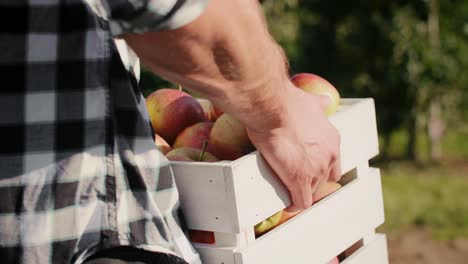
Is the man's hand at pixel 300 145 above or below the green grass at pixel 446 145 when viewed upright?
above

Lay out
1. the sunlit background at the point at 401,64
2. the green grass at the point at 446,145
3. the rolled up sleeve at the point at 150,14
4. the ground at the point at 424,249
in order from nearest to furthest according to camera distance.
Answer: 1. the rolled up sleeve at the point at 150,14
2. the ground at the point at 424,249
3. the sunlit background at the point at 401,64
4. the green grass at the point at 446,145

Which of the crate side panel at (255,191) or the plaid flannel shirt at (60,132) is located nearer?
the plaid flannel shirt at (60,132)

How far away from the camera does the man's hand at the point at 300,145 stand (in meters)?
1.52

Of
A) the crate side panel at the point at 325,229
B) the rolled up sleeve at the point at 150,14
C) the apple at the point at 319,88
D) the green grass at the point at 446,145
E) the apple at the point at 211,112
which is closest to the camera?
the rolled up sleeve at the point at 150,14

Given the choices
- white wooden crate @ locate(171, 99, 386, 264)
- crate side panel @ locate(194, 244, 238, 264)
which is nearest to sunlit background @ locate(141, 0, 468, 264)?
white wooden crate @ locate(171, 99, 386, 264)

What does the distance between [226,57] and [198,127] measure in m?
0.59

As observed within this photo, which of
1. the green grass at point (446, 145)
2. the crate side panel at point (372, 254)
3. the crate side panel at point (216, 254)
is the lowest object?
the green grass at point (446, 145)

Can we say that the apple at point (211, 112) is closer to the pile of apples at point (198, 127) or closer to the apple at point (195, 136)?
the pile of apples at point (198, 127)

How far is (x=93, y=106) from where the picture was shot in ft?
4.10

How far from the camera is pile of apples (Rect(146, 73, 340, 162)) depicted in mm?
1721

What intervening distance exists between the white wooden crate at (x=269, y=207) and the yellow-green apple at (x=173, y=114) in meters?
0.35

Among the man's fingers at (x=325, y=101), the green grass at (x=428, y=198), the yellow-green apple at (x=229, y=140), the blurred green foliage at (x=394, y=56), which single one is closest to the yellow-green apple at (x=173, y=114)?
the yellow-green apple at (x=229, y=140)

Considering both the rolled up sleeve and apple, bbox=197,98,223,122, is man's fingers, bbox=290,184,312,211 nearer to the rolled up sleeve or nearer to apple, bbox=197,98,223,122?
apple, bbox=197,98,223,122

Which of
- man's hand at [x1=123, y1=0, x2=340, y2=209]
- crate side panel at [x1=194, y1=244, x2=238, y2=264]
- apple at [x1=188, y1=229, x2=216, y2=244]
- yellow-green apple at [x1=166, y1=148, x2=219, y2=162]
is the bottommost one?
crate side panel at [x1=194, y1=244, x2=238, y2=264]
